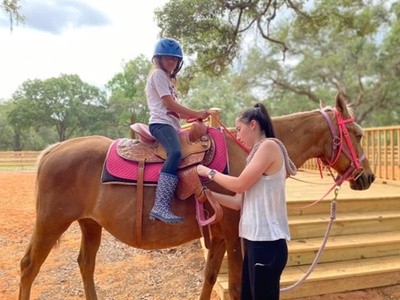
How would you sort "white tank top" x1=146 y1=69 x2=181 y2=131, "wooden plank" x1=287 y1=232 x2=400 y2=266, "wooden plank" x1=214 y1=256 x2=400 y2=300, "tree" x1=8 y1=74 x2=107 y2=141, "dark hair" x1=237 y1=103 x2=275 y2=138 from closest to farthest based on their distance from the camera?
1. "dark hair" x1=237 y1=103 x2=275 y2=138
2. "white tank top" x1=146 y1=69 x2=181 y2=131
3. "wooden plank" x1=214 y1=256 x2=400 y2=300
4. "wooden plank" x1=287 y1=232 x2=400 y2=266
5. "tree" x1=8 y1=74 x2=107 y2=141

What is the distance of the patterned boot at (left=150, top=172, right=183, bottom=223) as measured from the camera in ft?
8.36

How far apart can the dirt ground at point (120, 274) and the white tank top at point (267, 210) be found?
218cm

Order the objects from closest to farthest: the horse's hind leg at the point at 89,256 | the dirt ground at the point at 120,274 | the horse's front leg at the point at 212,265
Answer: the horse's front leg at the point at 212,265 < the horse's hind leg at the point at 89,256 < the dirt ground at the point at 120,274

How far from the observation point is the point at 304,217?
4.77 m

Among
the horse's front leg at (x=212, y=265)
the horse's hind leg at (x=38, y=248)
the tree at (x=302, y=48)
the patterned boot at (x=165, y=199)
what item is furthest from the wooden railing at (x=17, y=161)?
the patterned boot at (x=165, y=199)

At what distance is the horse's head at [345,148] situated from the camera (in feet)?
9.68

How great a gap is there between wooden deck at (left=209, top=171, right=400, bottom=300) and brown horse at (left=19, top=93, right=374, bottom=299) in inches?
36.0

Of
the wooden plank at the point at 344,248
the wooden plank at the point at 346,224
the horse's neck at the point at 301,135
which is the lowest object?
the wooden plank at the point at 344,248

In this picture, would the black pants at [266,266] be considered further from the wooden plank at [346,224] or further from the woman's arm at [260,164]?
the wooden plank at [346,224]

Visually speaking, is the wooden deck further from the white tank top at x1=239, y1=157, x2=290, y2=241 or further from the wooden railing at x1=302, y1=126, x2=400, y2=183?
the wooden railing at x1=302, y1=126, x2=400, y2=183

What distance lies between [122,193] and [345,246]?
299 centimetres

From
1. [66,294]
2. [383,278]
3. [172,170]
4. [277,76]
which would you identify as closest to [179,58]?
[172,170]

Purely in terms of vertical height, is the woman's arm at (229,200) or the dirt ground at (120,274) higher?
the woman's arm at (229,200)

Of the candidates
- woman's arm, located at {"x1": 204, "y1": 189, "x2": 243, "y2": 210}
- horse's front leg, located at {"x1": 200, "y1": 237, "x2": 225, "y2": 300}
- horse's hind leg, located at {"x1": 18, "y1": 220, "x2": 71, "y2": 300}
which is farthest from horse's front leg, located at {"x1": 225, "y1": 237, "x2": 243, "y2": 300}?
horse's hind leg, located at {"x1": 18, "y1": 220, "x2": 71, "y2": 300}
